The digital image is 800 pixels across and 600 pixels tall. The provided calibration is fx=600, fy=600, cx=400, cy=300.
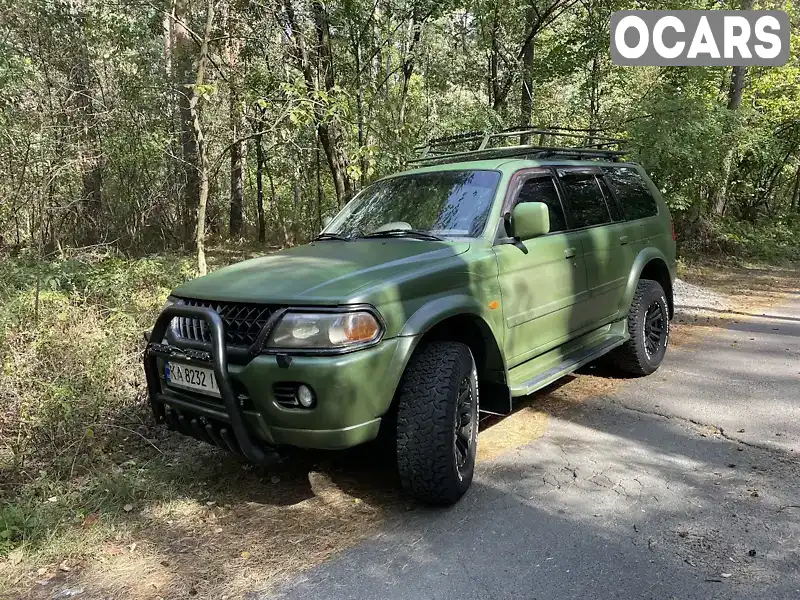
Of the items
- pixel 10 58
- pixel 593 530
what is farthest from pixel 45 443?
pixel 10 58

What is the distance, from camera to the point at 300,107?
6.78 meters

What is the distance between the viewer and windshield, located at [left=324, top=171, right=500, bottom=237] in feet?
13.3

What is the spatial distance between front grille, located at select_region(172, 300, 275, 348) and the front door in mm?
1577

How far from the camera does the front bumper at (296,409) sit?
2.85 metres

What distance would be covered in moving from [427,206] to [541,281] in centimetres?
96

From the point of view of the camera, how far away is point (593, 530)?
121 inches

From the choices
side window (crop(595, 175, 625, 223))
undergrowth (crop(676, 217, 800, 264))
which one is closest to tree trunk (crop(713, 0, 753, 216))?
undergrowth (crop(676, 217, 800, 264))

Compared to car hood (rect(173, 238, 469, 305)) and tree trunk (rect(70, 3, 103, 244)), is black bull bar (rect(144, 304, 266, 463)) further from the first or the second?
tree trunk (rect(70, 3, 103, 244))

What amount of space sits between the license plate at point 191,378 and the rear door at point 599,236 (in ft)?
9.86

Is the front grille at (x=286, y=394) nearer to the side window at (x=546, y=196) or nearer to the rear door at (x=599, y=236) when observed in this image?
the side window at (x=546, y=196)

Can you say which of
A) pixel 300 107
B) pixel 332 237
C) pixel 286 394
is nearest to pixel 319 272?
pixel 286 394

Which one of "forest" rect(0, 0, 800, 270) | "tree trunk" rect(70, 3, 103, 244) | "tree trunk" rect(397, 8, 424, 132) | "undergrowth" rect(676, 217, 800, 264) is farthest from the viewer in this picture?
"undergrowth" rect(676, 217, 800, 264)

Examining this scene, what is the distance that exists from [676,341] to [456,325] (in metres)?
4.50

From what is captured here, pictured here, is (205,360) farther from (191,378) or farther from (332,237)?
(332,237)
